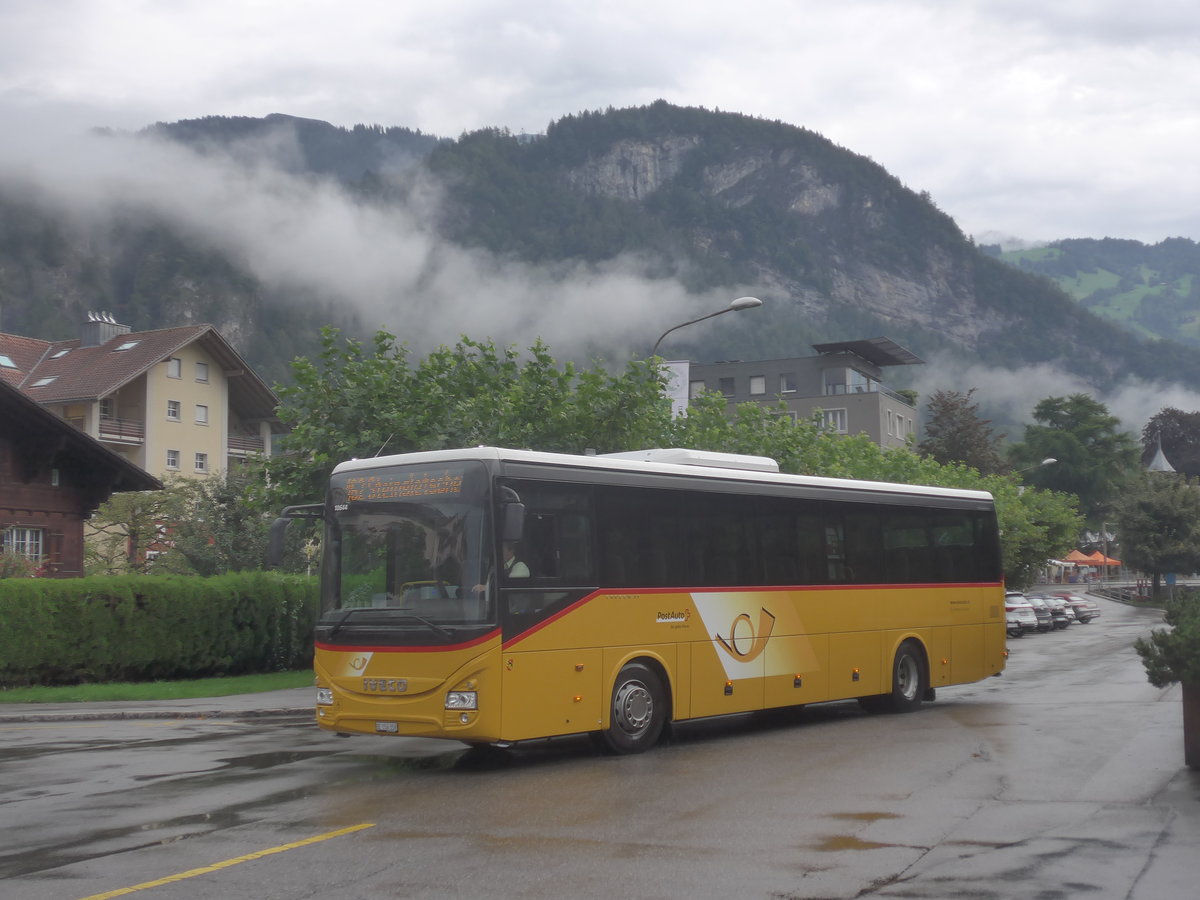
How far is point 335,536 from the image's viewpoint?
528 inches

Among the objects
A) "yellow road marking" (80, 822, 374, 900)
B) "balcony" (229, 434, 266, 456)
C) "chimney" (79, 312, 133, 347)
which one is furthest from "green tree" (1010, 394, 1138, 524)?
"yellow road marking" (80, 822, 374, 900)

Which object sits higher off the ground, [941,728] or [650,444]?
[650,444]

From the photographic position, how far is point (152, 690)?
2369 centimetres

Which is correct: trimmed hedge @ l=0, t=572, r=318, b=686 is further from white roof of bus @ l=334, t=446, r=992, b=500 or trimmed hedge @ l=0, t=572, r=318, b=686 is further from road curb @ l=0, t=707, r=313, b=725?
white roof of bus @ l=334, t=446, r=992, b=500

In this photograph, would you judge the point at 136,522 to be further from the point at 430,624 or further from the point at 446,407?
the point at 430,624

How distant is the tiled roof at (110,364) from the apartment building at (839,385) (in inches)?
1417

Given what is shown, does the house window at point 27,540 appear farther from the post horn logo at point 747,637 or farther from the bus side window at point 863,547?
the post horn logo at point 747,637

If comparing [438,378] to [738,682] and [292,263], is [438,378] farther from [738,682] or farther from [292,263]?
[292,263]

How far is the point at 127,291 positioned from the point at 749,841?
15227 centimetres

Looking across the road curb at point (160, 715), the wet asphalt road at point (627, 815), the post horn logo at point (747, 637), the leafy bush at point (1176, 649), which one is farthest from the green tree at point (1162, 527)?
the leafy bush at point (1176, 649)

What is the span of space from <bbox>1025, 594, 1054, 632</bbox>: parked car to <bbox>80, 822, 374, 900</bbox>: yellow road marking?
47.1 meters

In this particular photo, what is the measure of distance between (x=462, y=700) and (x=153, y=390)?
60.3 metres

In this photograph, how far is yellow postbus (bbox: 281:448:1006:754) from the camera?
1232 cm

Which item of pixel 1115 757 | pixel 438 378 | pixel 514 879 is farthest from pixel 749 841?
pixel 438 378
